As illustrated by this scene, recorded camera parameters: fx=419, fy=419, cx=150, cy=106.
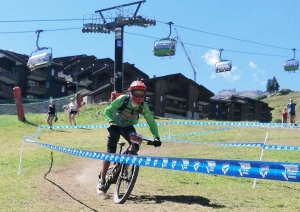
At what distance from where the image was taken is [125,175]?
7152mm

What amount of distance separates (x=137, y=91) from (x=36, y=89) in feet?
218

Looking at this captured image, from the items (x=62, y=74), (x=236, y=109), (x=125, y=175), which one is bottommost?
(x=125, y=175)

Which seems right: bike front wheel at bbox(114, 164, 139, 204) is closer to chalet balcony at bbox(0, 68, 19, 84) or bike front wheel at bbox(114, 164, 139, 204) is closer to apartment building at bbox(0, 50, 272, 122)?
apartment building at bbox(0, 50, 272, 122)

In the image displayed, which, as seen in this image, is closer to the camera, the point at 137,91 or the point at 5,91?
the point at 137,91

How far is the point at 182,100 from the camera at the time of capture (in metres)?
80.9

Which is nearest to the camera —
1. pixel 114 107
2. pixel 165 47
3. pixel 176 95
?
pixel 114 107

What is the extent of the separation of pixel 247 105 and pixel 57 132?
83203 mm

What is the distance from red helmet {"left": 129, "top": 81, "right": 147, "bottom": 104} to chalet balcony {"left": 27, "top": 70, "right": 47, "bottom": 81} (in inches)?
2602

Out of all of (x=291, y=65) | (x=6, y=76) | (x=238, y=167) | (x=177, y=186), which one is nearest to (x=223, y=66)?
(x=291, y=65)

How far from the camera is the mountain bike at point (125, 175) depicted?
6.85 meters

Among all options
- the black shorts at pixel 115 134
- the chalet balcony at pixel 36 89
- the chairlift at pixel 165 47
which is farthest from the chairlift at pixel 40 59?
the chalet balcony at pixel 36 89

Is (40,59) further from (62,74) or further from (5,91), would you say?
(62,74)

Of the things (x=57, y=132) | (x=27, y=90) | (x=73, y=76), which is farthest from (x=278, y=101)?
(x=57, y=132)

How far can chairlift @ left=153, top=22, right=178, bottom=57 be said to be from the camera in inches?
1133
